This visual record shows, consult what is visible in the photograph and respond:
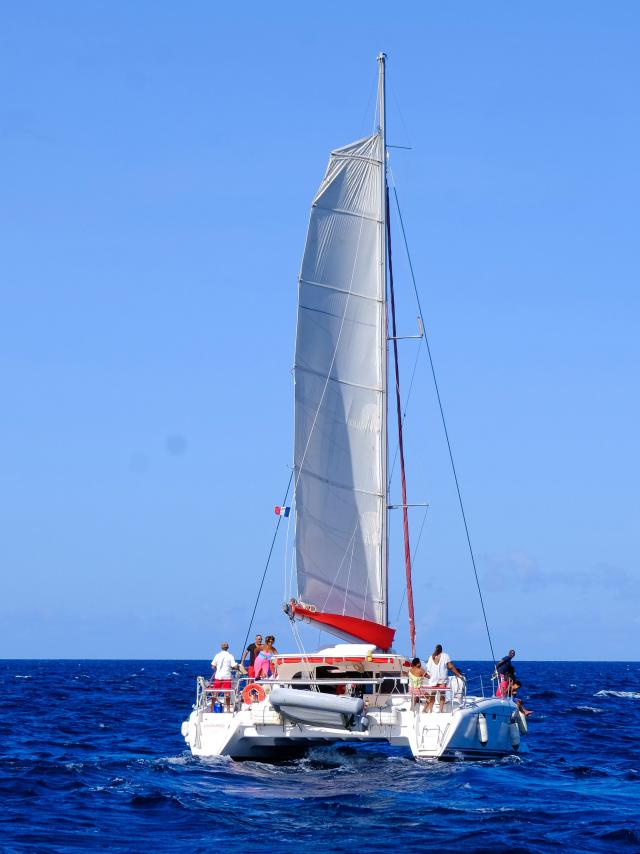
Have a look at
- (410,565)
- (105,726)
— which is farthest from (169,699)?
(410,565)

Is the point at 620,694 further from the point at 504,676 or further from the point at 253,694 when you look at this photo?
the point at 253,694

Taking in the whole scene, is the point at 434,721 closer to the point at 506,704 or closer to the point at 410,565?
the point at 506,704

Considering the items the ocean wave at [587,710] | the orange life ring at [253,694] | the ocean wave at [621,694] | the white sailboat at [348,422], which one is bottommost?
the orange life ring at [253,694]

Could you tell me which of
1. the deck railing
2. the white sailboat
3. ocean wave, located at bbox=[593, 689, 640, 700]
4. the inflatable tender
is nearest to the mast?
the white sailboat

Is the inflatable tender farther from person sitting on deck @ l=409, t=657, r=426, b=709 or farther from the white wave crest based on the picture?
the white wave crest

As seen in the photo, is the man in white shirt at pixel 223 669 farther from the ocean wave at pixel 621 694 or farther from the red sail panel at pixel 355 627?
the ocean wave at pixel 621 694

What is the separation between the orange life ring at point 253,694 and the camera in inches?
904

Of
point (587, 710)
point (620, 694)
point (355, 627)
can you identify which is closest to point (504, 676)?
point (355, 627)

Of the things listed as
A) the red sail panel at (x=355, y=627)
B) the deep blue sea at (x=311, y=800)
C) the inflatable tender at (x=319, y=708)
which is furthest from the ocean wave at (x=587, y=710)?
the inflatable tender at (x=319, y=708)

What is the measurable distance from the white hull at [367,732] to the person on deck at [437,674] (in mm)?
346

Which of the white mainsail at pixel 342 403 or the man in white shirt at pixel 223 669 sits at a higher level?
the white mainsail at pixel 342 403

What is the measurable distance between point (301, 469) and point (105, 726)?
37.9ft

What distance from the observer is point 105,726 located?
113 feet

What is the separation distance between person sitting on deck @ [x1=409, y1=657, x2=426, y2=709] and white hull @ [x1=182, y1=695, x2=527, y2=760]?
0.70 ft
